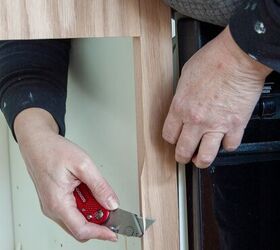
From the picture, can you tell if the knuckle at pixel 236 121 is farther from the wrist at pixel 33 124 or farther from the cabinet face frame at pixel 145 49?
the wrist at pixel 33 124

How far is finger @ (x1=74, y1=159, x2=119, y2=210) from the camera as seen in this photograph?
1.76 ft

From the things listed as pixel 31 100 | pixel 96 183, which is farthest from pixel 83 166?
pixel 31 100

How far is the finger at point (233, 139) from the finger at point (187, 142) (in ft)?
0.09

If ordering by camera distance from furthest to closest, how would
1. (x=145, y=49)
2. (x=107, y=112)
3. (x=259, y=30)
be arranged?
(x=107, y=112) < (x=145, y=49) < (x=259, y=30)

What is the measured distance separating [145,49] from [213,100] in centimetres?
10

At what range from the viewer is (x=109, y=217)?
55 cm

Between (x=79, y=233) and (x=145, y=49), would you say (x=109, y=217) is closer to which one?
(x=79, y=233)

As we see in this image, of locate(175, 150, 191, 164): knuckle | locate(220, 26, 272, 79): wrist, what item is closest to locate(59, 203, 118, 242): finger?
locate(175, 150, 191, 164): knuckle

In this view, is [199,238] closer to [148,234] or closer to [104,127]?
[148,234]

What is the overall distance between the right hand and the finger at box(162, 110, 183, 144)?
0.26 feet

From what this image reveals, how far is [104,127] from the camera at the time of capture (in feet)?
2.26

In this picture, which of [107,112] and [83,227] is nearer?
[83,227]

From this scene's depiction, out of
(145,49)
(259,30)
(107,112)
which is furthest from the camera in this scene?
(107,112)

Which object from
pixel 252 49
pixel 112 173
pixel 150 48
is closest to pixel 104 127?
pixel 112 173
